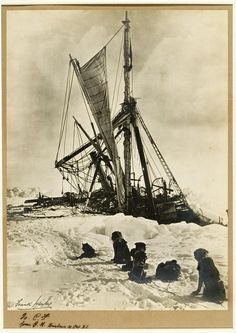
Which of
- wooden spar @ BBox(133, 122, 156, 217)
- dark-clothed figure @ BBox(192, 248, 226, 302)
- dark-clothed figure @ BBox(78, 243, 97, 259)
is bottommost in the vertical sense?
dark-clothed figure @ BBox(192, 248, 226, 302)

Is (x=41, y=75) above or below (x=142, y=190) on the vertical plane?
above

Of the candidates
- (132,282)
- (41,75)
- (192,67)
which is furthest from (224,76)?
(132,282)

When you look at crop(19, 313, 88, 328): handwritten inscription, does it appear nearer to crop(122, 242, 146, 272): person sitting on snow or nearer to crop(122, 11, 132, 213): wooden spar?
crop(122, 242, 146, 272): person sitting on snow

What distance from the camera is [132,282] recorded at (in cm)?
152

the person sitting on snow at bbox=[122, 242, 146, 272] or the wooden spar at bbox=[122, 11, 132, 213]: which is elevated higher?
the wooden spar at bbox=[122, 11, 132, 213]

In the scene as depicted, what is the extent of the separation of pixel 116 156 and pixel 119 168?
0.14 ft

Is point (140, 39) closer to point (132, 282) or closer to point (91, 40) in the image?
point (91, 40)

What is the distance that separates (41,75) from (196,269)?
32.2 inches

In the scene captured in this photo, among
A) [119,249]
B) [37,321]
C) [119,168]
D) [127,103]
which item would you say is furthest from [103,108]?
[37,321]

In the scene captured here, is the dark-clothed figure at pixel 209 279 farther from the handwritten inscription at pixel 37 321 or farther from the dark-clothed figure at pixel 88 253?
the handwritten inscription at pixel 37 321

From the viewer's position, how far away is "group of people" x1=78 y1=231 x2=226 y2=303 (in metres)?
1.53

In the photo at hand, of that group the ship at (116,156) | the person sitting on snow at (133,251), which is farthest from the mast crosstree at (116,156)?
the person sitting on snow at (133,251)
